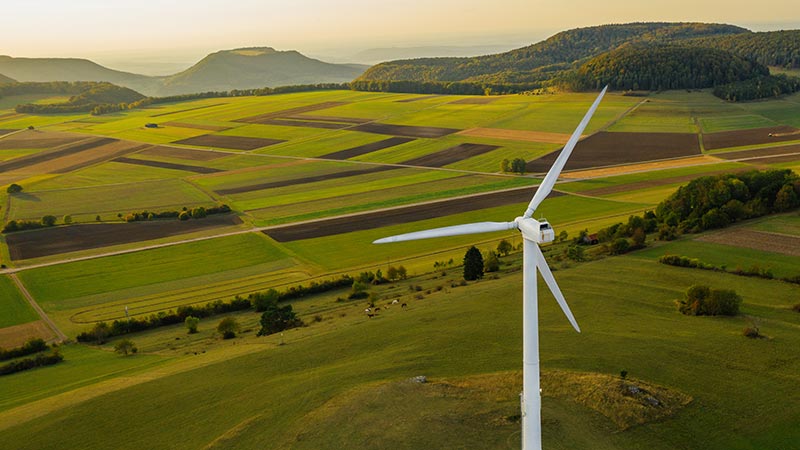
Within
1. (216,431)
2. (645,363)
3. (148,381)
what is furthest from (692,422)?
(148,381)

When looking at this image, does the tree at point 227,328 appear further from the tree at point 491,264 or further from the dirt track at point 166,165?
the dirt track at point 166,165

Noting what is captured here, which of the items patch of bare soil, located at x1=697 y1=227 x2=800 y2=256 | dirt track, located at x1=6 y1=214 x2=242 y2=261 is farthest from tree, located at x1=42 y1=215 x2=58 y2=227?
patch of bare soil, located at x1=697 y1=227 x2=800 y2=256

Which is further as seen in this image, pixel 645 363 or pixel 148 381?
pixel 148 381

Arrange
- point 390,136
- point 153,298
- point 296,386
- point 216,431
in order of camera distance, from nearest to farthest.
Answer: point 216,431 → point 296,386 → point 153,298 → point 390,136

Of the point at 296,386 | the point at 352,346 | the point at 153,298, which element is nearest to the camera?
the point at 296,386

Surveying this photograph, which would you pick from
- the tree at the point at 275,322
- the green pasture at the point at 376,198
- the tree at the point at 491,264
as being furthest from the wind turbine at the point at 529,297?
the green pasture at the point at 376,198

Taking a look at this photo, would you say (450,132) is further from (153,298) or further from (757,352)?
(757,352)
